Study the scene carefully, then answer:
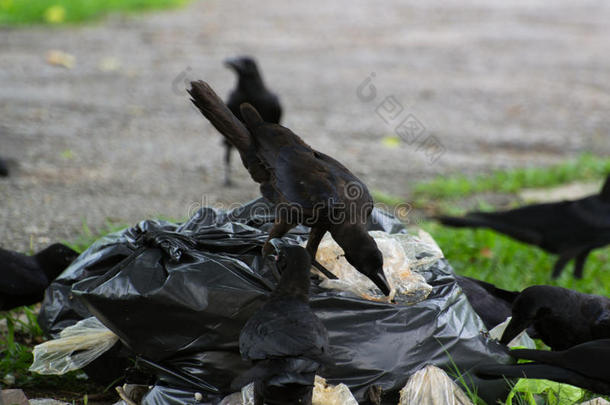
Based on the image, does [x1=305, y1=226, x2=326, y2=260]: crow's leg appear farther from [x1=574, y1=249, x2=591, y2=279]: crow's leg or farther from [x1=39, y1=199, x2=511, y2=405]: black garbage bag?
[x1=574, y1=249, x2=591, y2=279]: crow's leg

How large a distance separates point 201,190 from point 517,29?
970 centimetres

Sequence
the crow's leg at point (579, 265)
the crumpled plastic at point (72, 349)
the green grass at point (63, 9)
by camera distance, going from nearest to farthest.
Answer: the crumpled plastic at point (72, 349) → the crow's leg at point (579, 265) → the green grass at point (63, 9)

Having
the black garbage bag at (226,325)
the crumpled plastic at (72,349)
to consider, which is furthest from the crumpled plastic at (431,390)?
the crumpled plastic at (72,349)

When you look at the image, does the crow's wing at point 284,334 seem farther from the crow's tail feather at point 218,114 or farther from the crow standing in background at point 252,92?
the crow standing in background at point 252,92

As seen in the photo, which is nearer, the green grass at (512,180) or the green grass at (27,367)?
the green grass at (27,367)

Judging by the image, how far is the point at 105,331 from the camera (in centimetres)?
323

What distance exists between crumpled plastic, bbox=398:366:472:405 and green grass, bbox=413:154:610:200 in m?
3.52

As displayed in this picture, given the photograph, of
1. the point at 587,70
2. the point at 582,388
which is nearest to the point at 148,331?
the point at 582,388

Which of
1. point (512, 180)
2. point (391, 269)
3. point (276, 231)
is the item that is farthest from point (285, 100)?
point (276, 231)

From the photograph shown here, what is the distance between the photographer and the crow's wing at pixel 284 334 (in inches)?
100

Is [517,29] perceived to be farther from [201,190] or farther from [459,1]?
[201,190]

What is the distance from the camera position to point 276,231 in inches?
120

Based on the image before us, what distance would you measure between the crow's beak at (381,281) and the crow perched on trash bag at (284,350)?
0.39 meters

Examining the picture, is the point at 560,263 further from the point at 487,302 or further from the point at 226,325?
the point at 226,325
